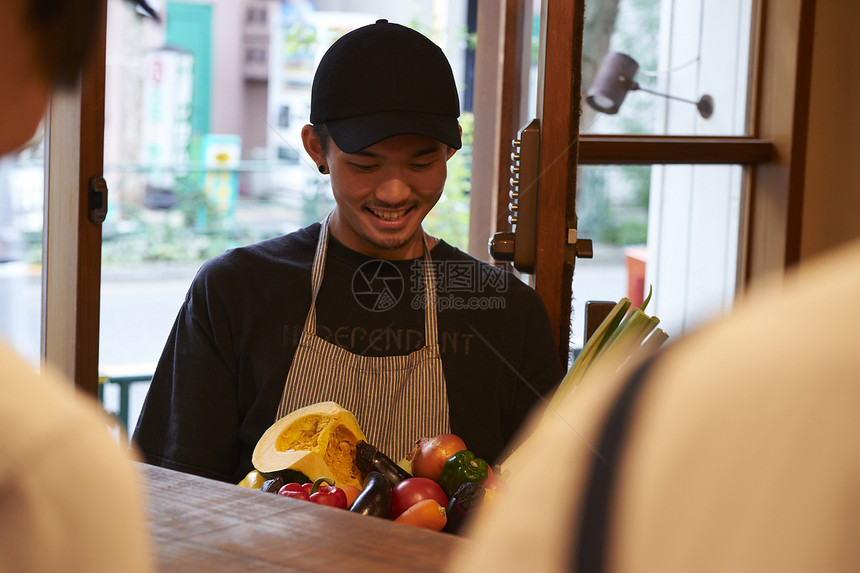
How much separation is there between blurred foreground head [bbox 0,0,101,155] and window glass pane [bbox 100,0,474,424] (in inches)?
89.6

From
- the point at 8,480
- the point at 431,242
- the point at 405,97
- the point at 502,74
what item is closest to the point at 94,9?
the point at 8,480

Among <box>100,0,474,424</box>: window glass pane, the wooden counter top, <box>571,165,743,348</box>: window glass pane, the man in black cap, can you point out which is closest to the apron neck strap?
the man in black cap

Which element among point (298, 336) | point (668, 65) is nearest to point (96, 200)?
point (298, 336)

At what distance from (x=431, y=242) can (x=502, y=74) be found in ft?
1.66

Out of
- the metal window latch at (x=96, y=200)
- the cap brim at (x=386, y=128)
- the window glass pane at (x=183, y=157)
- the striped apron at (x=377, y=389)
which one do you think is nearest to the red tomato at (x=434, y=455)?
the striped apron at (x=377, y=389)

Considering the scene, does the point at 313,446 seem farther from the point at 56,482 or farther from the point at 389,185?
the point at 56,482

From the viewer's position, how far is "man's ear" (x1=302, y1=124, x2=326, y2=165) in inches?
62.9

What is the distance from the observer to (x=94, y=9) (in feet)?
1.03

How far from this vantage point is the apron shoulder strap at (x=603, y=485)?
13 centimetres

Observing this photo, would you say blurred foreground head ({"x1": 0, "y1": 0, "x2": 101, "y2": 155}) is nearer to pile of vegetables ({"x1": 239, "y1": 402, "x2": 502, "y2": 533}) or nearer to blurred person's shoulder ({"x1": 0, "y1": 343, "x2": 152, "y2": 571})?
blurred person's shoulder ({"x1": 0, "y1": 343, "x2": 152, "y2": 571})

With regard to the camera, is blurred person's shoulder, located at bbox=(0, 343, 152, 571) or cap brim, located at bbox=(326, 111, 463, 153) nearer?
blurred person's shoulder, located at bbox=(0, 343, 152, 571)

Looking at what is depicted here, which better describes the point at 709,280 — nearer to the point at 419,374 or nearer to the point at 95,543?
the point at 419,374

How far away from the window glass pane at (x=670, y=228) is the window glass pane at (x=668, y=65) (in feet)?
0.50

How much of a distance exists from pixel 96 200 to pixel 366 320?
486 millimetres
